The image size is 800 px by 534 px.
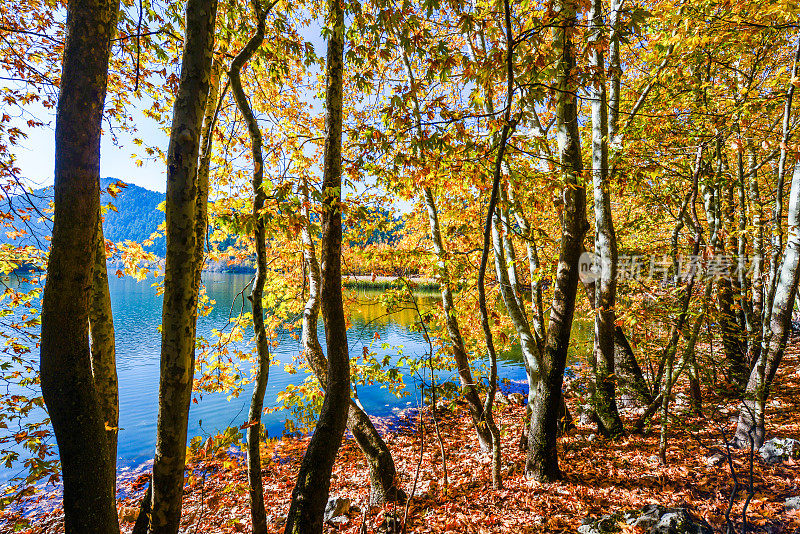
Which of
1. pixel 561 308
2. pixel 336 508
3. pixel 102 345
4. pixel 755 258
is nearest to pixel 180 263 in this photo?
pixel 102 345

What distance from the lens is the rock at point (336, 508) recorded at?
503 cm

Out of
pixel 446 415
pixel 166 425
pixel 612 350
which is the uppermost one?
pixel 166 425

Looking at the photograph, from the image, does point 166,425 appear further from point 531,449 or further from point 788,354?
point 788,354

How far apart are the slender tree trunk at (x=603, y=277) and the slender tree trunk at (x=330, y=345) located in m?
4.25

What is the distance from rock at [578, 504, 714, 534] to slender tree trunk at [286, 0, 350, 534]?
3018mm

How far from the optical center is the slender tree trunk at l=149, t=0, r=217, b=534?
2.13 m

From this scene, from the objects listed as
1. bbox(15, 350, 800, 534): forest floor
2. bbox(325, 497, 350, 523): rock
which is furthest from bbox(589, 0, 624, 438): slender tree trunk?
bbox(325, 497, 350, 523): rock

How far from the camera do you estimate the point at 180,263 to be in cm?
Answer: 220

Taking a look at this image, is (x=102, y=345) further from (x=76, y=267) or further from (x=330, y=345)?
(x=330, y=345)

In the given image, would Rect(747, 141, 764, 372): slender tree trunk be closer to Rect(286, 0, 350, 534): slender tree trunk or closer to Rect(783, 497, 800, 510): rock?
Rect(783, 497, 800, 510): rock

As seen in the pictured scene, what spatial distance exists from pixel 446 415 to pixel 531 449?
5991 millimetres

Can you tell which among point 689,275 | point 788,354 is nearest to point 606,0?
point 689,275

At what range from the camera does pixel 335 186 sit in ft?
10.2

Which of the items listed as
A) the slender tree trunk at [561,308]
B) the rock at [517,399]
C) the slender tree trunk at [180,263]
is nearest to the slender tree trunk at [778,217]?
the slender tree trunk at [561,308]
